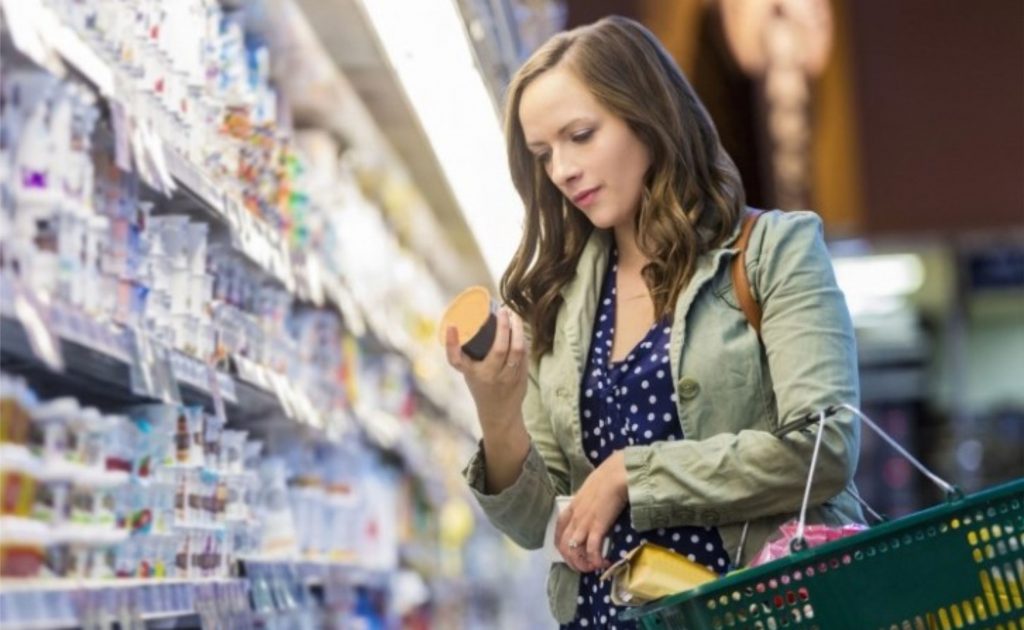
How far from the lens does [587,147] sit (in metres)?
2.19

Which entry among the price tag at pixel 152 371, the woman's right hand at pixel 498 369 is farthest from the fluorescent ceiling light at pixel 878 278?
the woman's right hand at pixel 498 369

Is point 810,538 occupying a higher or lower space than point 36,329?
lower

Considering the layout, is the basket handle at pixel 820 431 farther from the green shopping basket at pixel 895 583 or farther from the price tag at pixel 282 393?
→ the price tag at pixel 282 393

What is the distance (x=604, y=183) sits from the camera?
7.17 ft

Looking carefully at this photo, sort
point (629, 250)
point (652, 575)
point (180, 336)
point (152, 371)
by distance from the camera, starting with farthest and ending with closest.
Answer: point (180, 336) < point (152, 371) < point (629, 250) < point (652, 575)

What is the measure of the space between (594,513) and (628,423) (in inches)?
5.6

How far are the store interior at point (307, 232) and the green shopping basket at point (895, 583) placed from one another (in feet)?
2.60

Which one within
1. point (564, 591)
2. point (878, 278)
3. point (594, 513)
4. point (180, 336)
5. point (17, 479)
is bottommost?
point (878, 278)

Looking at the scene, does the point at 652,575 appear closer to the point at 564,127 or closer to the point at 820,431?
the point at 820,431

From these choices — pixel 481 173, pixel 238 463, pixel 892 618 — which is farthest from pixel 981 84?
pixel 892 618

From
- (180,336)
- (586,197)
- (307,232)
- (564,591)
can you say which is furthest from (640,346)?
(307,232)

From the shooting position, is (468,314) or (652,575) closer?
(652,575)

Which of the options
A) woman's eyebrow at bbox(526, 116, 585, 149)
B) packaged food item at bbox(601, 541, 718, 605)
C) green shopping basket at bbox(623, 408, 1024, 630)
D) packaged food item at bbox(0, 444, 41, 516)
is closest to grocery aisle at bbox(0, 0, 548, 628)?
packaged food item at bbox(0, 444, 41, 516)

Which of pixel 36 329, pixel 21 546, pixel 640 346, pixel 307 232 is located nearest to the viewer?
pixel 36 329
